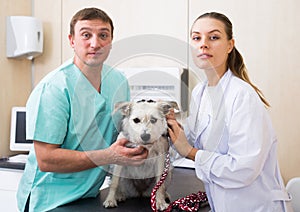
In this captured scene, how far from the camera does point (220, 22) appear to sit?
1.01 m

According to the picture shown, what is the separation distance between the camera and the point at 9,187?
6.77 ft

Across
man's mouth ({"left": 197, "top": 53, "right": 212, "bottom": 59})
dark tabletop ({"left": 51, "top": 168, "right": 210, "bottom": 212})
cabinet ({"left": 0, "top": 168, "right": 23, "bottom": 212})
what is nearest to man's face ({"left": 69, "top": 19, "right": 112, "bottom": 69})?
man's mouth ({"left": 197, "top": 53, "right": 212, "bottom": 59})

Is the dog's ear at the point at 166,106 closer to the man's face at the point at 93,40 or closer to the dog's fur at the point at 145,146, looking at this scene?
the dog's fur at the point at 145,146

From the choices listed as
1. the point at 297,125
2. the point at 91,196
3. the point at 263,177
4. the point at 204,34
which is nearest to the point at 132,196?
the point at 91,196

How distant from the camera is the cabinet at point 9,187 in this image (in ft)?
6.68

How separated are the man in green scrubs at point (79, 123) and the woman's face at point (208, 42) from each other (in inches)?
9.0

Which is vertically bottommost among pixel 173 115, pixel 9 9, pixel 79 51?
pixel 173 115

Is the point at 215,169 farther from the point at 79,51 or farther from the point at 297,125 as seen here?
the point at 297,125

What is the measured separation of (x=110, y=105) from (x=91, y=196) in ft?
0.98

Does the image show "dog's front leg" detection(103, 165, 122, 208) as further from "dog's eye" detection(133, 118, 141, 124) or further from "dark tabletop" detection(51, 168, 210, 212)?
"dog's eye" detection(133, 118, 141, 124)

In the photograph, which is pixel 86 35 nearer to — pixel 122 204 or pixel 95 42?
pixel 95 42

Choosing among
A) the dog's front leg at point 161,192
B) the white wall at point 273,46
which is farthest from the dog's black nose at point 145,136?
the white wall at point 273,46

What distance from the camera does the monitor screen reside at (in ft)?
7.54

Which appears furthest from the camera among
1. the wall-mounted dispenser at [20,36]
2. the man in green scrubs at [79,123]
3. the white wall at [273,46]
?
the wall-mounted dispenser at [20,36]
